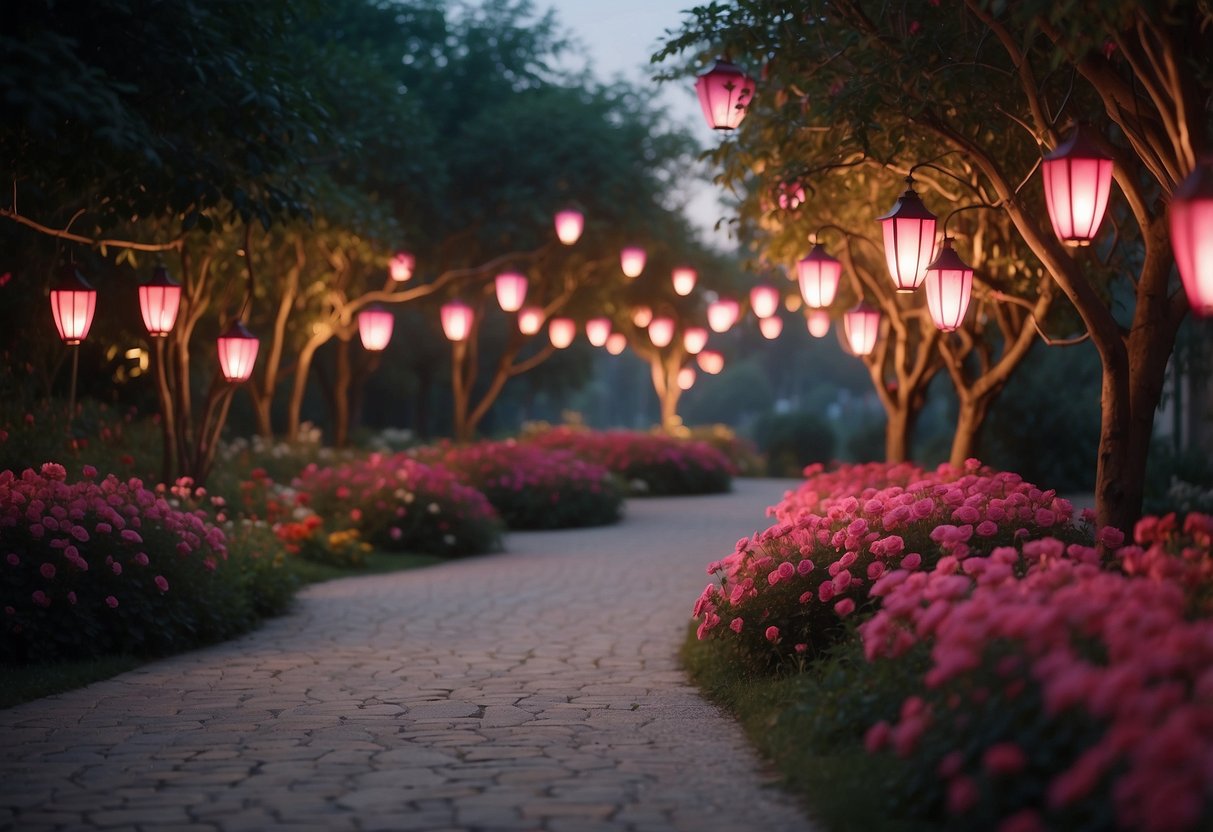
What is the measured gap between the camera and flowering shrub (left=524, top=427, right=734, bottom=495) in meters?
27.0

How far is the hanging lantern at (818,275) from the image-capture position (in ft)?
35.6

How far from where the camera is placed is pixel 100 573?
8.28 metres

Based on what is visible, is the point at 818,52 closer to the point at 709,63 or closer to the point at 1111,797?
the point at 709,63

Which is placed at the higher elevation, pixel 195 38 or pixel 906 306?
pixel 195 38

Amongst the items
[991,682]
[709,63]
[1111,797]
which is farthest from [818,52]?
[1111,797]

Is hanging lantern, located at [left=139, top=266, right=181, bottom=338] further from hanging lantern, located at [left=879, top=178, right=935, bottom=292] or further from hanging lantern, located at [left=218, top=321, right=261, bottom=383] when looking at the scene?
hanging lantern, located at [left=879, top=178, right=935, bottom=292]

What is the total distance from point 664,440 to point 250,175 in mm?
19542

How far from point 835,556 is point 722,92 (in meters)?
4.42

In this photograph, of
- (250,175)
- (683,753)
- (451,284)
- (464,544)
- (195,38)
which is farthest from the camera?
(451,284)

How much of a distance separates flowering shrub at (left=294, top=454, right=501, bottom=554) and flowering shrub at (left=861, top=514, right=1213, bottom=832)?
10813mm

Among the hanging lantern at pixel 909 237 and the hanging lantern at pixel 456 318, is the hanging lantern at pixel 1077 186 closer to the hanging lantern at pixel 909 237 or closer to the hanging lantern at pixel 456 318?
the hanging lantern at pixel 909 237

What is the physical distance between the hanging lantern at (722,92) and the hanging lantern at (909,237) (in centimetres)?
222

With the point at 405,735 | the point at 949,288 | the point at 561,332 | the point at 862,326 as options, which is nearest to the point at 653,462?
the point at 561,332

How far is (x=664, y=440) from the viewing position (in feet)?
92.5
